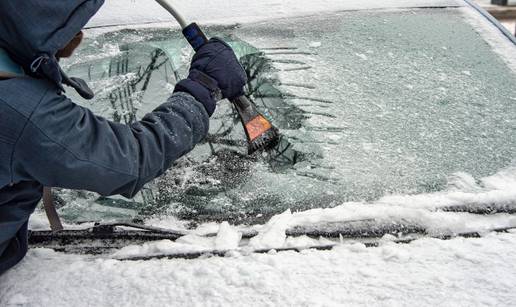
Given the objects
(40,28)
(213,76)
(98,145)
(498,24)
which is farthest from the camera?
(498,24)

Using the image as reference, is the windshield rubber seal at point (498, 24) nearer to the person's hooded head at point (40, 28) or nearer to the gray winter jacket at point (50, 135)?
the gray winter jacket at point (50, 135)

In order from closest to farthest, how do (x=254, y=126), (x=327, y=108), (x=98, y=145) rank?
(x=98, y=145) → (x=254, y=126) → (x=327, y=108)

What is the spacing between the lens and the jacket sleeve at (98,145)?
109 centimetres

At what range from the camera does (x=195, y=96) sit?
1418mm

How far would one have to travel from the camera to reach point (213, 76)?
59.2 inches

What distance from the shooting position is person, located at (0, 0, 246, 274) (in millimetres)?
1053

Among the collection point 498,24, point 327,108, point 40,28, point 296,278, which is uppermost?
point 40,28

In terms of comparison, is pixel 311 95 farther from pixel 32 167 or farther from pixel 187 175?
pixel 32 167

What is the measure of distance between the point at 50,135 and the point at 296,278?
62 cm

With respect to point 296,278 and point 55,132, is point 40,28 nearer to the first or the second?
point 55,132

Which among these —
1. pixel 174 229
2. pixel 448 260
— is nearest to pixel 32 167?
pixel 174 229

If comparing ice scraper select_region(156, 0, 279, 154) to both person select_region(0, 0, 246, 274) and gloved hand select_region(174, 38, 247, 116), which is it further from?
person select_region(0, 0, 246, 274)

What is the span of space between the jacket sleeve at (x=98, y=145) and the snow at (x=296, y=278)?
0.22 meters

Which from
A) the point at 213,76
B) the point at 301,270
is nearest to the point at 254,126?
the point at 213,76
